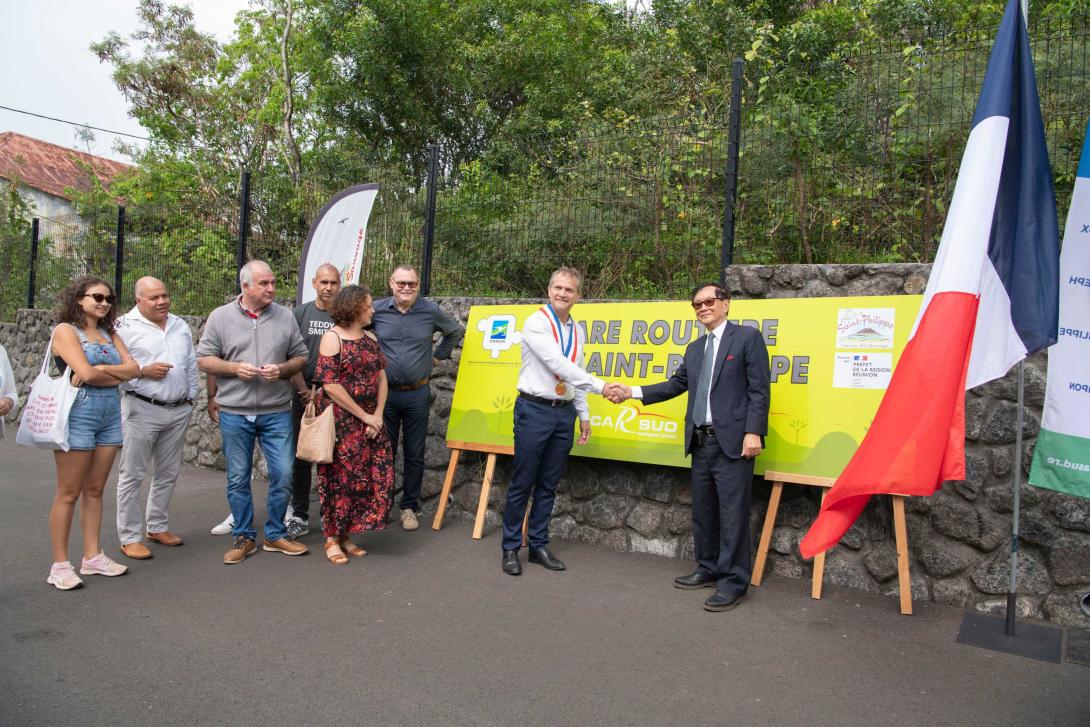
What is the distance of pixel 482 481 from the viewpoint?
6488 mm

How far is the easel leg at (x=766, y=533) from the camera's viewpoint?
4.75m

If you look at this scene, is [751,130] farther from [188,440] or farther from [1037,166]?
[188,440]

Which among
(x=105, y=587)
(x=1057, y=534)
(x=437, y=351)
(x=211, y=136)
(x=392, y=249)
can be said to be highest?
(x=211, y=136)

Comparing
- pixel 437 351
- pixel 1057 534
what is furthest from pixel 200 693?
pixel 1057 534

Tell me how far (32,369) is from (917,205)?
12.6 meters

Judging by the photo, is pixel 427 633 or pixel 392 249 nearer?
pixel 427 633

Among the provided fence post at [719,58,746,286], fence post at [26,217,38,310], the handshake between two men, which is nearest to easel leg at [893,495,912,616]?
the handshake between two men

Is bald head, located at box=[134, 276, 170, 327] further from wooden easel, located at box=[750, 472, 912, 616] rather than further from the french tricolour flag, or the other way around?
the french tricolour flag

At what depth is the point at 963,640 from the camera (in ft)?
13.2

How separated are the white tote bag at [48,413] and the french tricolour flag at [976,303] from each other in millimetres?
4000

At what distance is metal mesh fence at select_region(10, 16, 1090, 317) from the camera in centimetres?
539

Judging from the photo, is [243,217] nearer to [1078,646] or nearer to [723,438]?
[723,438]

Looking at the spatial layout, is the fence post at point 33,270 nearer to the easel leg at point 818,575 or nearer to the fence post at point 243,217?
the fence post at point 243,217

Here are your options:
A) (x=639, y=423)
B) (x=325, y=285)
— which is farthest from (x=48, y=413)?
(x=639, y=423)
